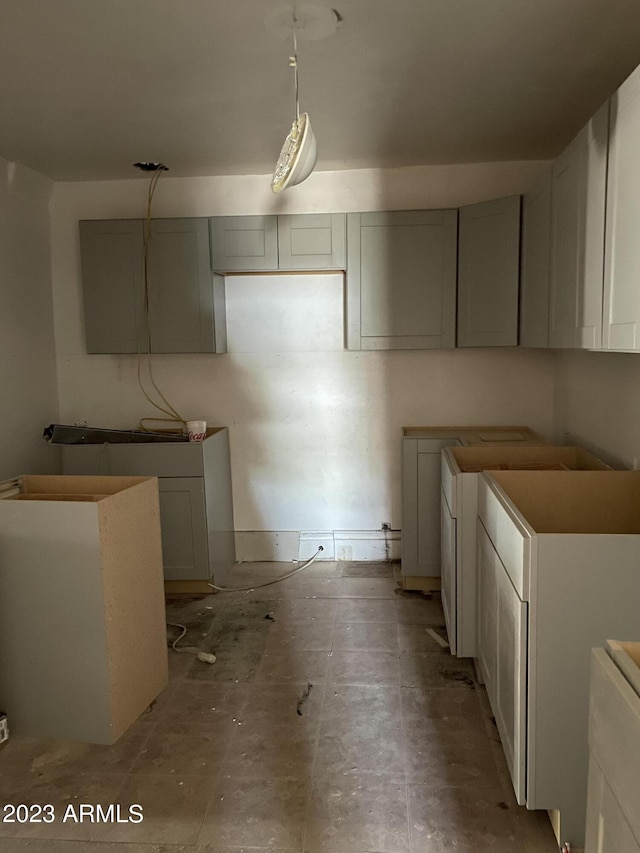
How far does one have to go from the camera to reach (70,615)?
2117 millimetres

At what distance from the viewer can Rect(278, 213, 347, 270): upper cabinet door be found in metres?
3.46

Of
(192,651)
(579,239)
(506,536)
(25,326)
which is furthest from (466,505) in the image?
(25,326)

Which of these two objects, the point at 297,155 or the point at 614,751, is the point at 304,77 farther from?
the point at 614,751

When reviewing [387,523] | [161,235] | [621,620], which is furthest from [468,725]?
[161,235]

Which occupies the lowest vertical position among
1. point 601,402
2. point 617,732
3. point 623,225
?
point 617,732

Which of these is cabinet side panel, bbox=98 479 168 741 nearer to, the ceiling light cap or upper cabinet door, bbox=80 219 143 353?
upper cabinet door, bbox=80 219 143 353

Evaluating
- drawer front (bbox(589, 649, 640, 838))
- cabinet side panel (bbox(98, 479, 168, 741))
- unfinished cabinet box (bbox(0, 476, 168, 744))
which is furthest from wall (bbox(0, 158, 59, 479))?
drawer front (bbox(589, 649, 640, 838))

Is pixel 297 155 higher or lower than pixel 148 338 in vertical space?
higher

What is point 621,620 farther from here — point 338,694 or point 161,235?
point 161,235

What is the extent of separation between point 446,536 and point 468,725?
86 centimetres

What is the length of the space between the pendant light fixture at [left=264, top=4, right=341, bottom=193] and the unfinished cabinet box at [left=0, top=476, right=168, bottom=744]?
1.27 metres

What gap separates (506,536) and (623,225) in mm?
960

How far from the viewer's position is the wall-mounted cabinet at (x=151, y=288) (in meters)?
3.52

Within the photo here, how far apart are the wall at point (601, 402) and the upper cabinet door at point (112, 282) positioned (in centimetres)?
250
